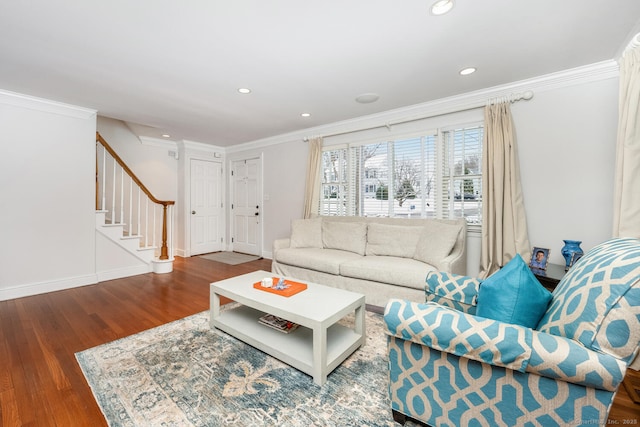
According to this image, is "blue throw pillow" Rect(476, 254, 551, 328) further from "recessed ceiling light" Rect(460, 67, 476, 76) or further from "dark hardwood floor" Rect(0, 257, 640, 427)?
"recessed ceiling light" Rect(460, 67, 476, 76)

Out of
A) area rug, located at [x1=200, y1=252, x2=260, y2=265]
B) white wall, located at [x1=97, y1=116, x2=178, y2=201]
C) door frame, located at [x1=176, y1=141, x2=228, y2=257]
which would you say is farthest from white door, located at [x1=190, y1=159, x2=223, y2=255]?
white wall, located at [x1=97, y1=116, x2=178, y2=201]

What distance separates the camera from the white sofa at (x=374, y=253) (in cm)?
273

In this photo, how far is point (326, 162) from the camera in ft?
14.8

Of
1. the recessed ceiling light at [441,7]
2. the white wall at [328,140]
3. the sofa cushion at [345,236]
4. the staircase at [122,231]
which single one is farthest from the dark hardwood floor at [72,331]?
the recessed ceiling light at [441,7]

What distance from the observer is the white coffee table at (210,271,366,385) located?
167cm

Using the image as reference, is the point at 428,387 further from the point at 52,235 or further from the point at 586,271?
the point at 52,235

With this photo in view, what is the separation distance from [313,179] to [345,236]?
1.31 metres

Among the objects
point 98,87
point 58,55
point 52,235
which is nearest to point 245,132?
point 98,87

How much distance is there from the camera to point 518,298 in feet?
3.65

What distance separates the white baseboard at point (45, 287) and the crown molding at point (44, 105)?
220 cm

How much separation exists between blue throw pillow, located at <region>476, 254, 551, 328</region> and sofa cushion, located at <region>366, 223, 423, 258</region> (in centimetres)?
200

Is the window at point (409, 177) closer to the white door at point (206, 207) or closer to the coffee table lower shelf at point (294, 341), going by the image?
the coffee table lower shelf at point (294, 341)

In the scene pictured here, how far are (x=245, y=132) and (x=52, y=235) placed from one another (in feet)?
10.2

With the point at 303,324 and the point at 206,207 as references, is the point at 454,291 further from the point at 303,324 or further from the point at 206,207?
the point at 206,207
